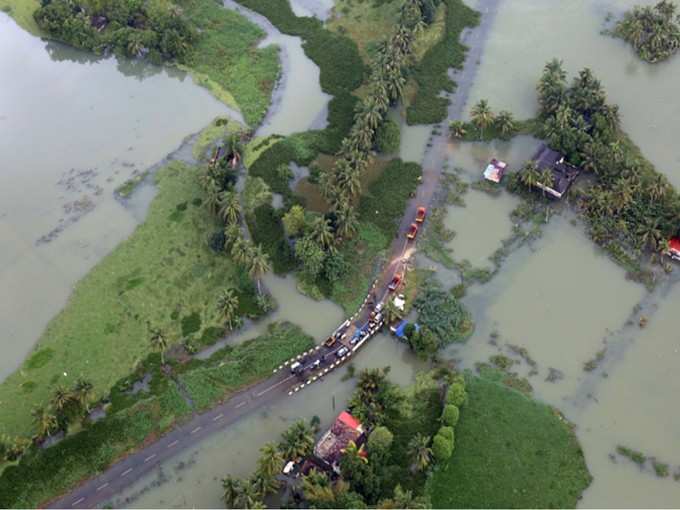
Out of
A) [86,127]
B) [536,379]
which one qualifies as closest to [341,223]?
[536,379]

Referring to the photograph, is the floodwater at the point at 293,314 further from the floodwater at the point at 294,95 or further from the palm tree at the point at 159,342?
Answer: the floodwater at the point at 294,95

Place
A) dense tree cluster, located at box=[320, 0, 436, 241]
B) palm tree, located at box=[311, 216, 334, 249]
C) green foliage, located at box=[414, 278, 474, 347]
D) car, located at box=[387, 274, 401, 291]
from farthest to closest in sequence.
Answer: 1. dense tree cluster, located at box=[320, 0, 436, 241]
2. palm tree, located at box=[311, 216, 334, 249]
3. car, located at box=[387, 274, 401, 291]
4. green foliage, located at box=[414, 278, 474, 347]

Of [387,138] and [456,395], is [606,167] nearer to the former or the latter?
[387,138]

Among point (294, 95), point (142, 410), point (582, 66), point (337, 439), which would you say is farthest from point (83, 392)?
point (582, 66)

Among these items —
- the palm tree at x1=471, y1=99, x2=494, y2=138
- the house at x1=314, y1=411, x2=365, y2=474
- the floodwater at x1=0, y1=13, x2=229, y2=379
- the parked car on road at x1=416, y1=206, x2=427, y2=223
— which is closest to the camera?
the house at x1=314, y1=411, x2=365, y2=474

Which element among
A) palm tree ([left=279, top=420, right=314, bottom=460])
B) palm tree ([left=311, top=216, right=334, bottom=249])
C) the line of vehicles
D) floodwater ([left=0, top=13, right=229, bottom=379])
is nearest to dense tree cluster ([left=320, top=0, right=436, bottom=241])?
palm tree ([left=311, top=216, right=334, bottom=249])

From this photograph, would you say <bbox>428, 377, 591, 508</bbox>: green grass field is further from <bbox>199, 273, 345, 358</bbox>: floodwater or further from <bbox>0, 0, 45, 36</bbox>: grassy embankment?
<bbox>0, 0, 45, 36</bbox>: grassy embankment
